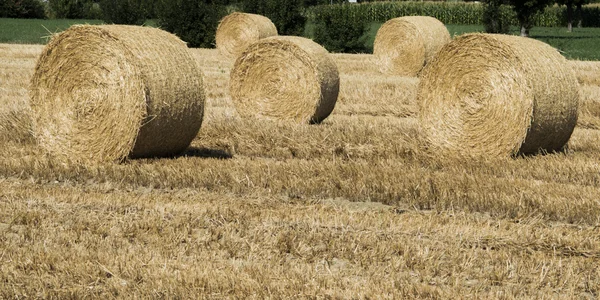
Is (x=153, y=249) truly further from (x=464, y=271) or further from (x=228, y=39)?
(x=228, y=39)

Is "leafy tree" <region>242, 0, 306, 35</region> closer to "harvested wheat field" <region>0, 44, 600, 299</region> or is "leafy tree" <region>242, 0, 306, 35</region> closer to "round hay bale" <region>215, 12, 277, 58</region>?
"round hay bale" <region>215, 12, 277, 58</region>

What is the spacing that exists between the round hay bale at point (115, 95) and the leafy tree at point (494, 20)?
1241 inches

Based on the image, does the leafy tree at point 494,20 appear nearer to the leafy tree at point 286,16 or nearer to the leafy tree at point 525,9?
the leafy tree at point 525,9

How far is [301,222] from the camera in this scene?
7.57m

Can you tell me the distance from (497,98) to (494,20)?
32292mm

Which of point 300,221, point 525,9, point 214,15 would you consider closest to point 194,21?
point 214,15

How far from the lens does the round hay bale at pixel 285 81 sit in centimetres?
1423

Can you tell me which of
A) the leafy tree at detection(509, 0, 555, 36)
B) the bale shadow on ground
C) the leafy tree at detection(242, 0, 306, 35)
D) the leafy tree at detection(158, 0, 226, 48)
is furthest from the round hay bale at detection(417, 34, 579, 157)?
the leafy tree at detection(509, 0, 555, 36)

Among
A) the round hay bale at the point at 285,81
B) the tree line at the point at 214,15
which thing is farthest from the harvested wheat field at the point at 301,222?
the tree line at the point at 214,15

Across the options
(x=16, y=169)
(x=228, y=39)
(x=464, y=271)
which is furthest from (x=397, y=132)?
(x=228, y=39)

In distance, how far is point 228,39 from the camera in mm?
28281

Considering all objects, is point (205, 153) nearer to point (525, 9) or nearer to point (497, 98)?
point (497, 98)

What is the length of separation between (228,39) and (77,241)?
21.8 meters

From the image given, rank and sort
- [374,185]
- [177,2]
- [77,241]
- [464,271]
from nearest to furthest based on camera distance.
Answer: [464,271] < [77,241] < [374,185] < [177,2]
